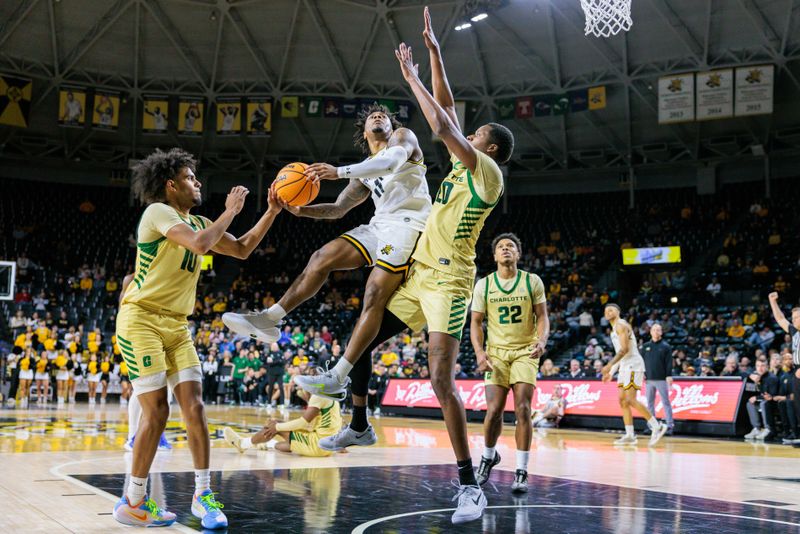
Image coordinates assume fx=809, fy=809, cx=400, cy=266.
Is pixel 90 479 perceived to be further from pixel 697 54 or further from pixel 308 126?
pixel 308 126

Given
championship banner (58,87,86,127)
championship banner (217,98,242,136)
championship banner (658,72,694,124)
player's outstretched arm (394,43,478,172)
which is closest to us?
player's outstretched arm (394,43,478,172)

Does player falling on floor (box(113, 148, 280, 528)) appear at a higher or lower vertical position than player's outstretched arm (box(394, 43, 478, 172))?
lower

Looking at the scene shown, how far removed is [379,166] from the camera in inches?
195

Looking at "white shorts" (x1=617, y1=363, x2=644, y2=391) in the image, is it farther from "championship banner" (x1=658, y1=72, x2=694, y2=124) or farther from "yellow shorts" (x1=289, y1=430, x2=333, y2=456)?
"championship banner" (x1=658, y1=72, x2=694, y2=124)

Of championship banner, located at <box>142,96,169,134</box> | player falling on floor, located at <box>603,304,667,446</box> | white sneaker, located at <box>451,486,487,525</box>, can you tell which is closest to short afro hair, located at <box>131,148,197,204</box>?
white sneaker, located at <box>451,486,487,525</box>

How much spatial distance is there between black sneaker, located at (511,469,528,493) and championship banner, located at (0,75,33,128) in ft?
75.3

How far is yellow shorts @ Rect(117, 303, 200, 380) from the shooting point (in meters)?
4.84

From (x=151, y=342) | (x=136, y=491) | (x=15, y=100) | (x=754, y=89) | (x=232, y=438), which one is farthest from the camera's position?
(x=15, y=100)

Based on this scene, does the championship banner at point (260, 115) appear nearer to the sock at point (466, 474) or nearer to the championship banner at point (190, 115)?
the championship banner at point (190, 115)

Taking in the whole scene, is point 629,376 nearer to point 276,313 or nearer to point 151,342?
point 276,313

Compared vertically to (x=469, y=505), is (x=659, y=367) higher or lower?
higher

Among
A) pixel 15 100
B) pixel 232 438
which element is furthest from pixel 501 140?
Answer: pixel 15 100

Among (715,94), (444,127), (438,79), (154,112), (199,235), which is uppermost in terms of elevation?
(154,112)

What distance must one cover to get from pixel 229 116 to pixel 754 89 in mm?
16258
